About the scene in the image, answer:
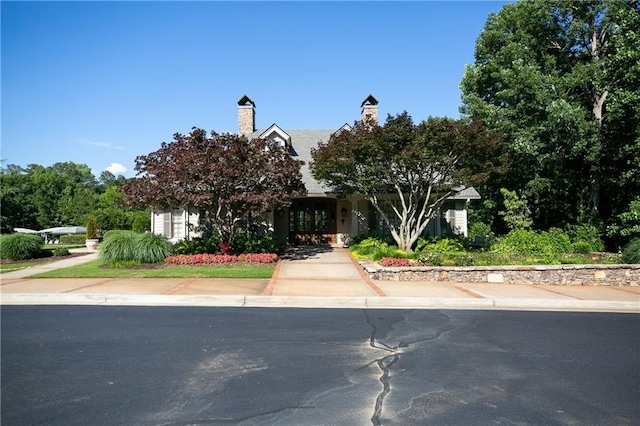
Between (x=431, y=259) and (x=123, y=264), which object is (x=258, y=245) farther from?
(x=431, y=259)

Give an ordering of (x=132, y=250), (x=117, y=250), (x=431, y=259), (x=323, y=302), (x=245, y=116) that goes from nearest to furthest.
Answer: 1. (x=323, y=302)
2. (x=431, y=259)
3. (x=117, y=250)
4. (x=132, y=250)
5. (x=245, y=116)

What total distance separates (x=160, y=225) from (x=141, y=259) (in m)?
6.13

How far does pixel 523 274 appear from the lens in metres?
12.0

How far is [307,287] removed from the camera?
10.7 meters

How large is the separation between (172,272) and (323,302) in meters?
6.18

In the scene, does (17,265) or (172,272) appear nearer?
(172,272)

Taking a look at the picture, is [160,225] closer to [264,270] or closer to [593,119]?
[264,270]

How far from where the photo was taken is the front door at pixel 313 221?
22000 mm

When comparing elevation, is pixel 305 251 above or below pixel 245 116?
below

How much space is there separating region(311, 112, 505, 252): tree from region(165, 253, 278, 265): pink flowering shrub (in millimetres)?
4198

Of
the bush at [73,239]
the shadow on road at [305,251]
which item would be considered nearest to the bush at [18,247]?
the shadow on road at [305,251]

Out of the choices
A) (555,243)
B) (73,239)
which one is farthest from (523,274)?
(73,239)

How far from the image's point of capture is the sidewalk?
9.11 meters

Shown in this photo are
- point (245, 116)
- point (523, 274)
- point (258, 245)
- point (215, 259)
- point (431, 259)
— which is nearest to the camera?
point (523, 274)
